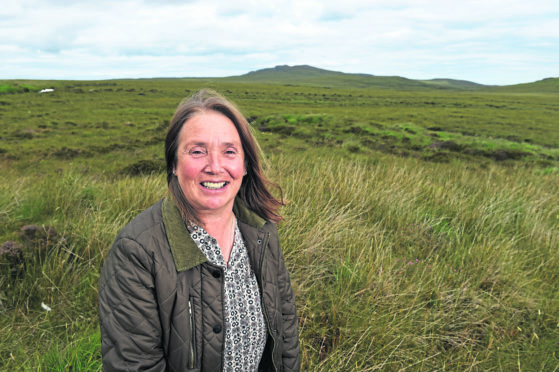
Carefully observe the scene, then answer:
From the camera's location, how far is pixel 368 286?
2996 millimetres

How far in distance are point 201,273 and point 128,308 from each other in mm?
349

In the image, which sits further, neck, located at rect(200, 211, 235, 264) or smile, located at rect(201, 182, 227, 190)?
neck, located at rect(200, 211, 235, 264)

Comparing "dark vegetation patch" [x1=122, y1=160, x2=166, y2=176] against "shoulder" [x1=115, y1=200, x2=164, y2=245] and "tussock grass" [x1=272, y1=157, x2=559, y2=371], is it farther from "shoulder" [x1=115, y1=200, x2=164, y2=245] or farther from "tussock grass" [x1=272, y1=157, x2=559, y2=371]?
"shoulder" [x1=115, y1=200, x2=164, y2=245]

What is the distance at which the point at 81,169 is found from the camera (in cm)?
1215

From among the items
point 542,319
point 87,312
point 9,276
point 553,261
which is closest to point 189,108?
point 87,312

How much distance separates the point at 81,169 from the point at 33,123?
54.4 feet

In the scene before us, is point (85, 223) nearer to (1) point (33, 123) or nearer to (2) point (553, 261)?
(2) point (553, 261)

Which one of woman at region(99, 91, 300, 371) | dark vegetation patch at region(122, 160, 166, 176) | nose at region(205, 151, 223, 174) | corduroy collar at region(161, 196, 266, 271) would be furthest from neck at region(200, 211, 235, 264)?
dark vegetation patch at region(122, 160, 166, 176)

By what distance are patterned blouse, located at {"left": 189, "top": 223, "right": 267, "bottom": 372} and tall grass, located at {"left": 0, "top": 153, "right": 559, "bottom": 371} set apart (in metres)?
0.77

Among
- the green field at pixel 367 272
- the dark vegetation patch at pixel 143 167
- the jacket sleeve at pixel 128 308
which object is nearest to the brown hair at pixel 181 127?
the jacket sleeve at pixel 128 308

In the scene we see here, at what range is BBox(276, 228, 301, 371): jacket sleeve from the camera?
2012 millimetres

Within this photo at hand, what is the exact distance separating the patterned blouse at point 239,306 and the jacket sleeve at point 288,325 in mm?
177

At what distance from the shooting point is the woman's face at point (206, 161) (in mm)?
1672

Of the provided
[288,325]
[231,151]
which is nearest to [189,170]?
[231,151]
